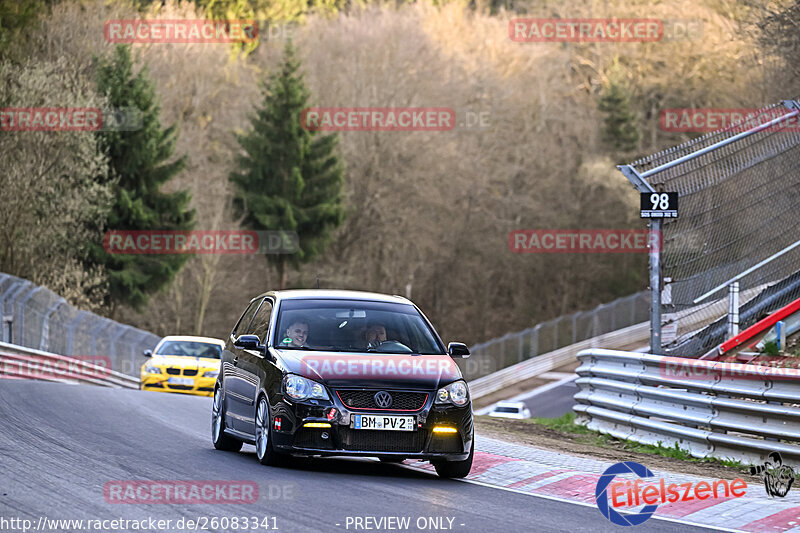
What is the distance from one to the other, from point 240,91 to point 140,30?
8.68 meters

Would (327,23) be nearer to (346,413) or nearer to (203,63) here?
(203,63)

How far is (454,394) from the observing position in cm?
1077

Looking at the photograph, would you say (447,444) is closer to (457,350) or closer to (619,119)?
(457,350)

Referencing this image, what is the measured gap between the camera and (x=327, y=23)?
7012cm

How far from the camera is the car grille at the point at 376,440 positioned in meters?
10.4

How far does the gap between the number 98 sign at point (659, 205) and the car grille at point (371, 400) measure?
17.4ft

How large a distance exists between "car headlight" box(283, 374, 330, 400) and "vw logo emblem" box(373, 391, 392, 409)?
413 mm

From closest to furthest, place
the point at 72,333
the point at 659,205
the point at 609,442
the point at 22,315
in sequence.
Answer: the point at 659,205
the point at 609,442
the point at 22,315
the point at 72,333

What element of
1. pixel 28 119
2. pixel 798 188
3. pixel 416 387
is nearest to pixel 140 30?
pixel 28 119

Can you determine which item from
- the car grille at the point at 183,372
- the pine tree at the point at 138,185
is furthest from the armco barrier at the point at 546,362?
the car grille at the point at 183,372
